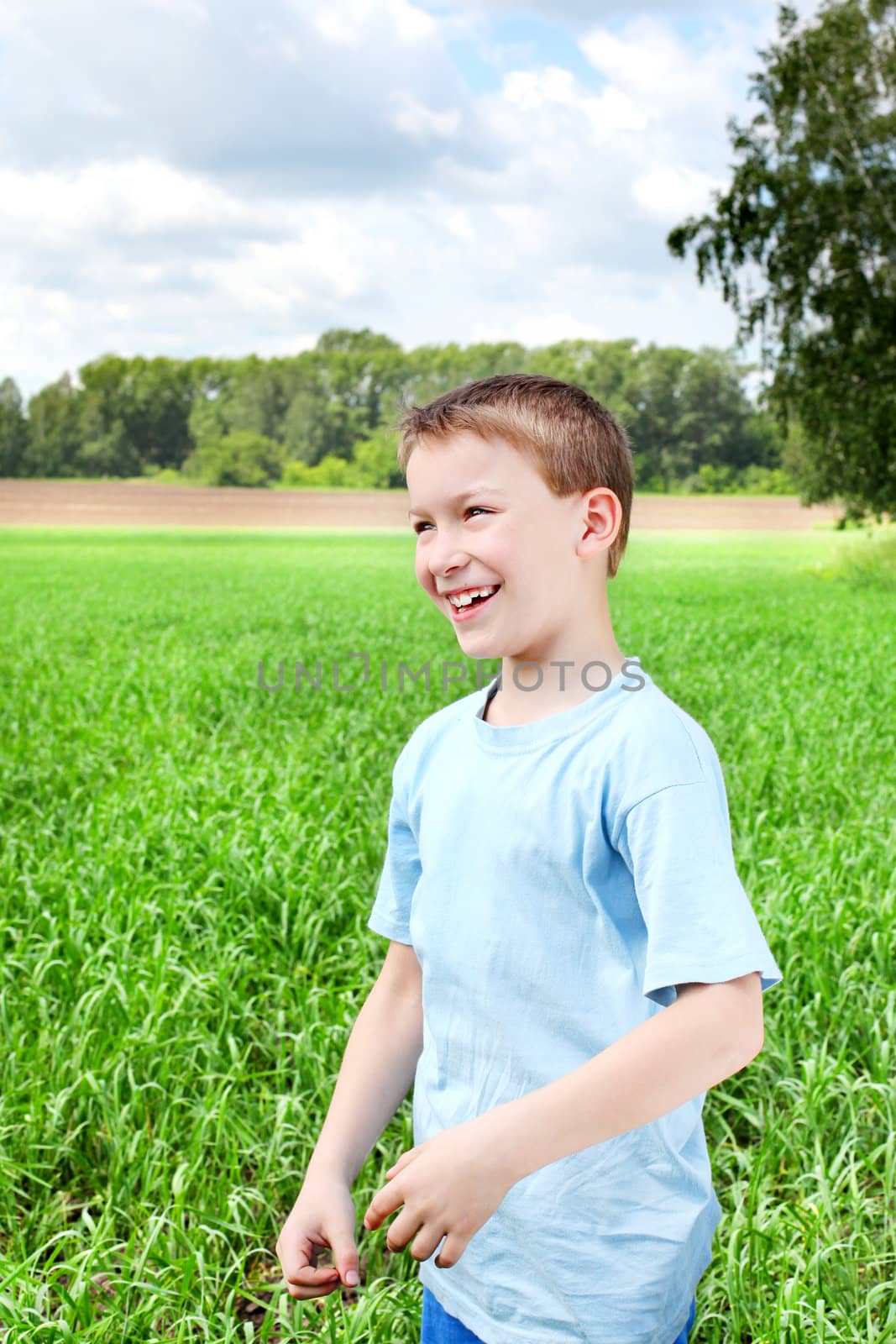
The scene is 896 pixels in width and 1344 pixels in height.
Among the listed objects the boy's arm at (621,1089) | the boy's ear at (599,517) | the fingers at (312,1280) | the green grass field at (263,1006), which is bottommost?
the green grass field at (263,1006)

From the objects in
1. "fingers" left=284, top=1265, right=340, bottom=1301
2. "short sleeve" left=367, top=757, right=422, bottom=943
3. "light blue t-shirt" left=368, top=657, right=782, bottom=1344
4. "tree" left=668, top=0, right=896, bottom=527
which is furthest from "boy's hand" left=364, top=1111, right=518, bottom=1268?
"tree" left=668, top=0, right=896, bottom=527

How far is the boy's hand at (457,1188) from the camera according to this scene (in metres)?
0.97

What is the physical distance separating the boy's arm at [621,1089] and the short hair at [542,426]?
49 cm

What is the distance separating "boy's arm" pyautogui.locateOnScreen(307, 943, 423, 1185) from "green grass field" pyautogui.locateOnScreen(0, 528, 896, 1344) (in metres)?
0.99

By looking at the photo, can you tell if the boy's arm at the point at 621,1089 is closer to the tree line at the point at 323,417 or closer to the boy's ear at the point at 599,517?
the boy's ear at the point at 599,517

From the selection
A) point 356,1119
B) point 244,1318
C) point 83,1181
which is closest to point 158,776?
point 83,1181

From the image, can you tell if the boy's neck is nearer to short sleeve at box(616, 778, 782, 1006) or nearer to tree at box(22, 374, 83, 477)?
short sleeve at box(616, 778, 782, 1006)

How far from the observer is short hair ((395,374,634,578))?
1.14 meters

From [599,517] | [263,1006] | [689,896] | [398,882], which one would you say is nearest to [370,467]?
[263,1006]

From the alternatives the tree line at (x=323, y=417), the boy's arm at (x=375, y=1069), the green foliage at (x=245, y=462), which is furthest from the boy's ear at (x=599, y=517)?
the green foliage at (x=245, y=462)

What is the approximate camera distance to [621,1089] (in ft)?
3.24

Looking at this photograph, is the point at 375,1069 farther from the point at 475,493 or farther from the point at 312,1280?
the point at 475,493

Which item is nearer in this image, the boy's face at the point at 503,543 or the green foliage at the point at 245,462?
the boy's face at the point at 503,543

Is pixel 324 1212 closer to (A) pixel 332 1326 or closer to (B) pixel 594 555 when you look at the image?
(B) pixel 594 555
